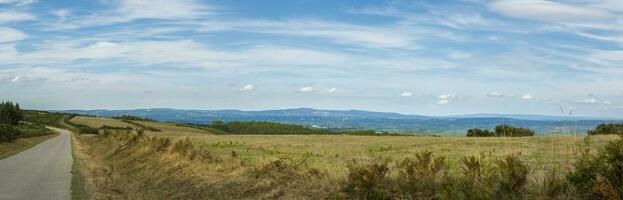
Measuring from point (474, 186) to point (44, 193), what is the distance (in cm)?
1644

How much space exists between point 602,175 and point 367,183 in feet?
14.0

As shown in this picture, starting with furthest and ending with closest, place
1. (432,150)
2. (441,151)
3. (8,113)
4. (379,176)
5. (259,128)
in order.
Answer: (259,128) < (8,113) < (432,150) < (441,151) < (379,176)

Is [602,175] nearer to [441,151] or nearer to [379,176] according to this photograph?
[379,176]

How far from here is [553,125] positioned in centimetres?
1038

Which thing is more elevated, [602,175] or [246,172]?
[602,175]

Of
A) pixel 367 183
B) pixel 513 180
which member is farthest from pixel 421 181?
pixel 513 180

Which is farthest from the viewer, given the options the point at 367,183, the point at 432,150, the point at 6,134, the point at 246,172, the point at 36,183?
the point at 6,134

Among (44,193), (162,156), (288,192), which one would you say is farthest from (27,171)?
(288,192)

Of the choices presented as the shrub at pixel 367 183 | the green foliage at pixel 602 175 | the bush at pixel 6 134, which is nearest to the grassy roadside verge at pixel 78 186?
the shrub at pixel 367 183

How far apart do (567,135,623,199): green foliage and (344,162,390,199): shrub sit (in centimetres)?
340

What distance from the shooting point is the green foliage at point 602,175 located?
272 inches

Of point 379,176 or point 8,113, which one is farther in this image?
point 8,113

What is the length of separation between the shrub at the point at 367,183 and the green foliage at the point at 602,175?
11.2 feet

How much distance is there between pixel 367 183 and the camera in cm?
1067
